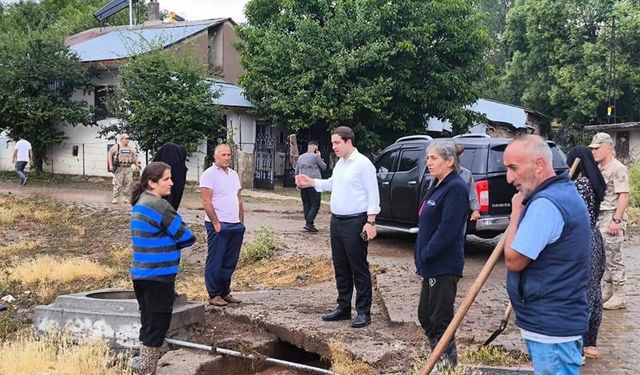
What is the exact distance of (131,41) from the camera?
2497cm

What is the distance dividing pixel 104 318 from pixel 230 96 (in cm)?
1802

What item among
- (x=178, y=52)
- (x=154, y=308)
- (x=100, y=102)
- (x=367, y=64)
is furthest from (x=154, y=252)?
(x=100, y=102)

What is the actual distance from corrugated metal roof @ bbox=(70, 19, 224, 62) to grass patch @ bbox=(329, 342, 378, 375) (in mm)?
18667

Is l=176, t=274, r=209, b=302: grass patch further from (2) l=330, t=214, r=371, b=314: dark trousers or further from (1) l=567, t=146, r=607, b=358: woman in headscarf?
(1) l=567, t=146, r=607, b=358: woman in headscarf

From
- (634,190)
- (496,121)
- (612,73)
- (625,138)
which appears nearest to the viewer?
(634,190)

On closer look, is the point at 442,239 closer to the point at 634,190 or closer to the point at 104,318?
the point at 104,318

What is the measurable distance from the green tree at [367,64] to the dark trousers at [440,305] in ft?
53.3

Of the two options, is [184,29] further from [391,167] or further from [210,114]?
[391,167]

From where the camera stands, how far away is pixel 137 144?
70.9 feet

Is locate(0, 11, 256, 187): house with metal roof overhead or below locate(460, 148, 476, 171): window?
overhead

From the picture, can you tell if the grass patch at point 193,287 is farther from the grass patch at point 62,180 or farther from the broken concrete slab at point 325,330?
the grass patch at point 62,180

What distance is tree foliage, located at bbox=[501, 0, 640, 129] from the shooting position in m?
32.5

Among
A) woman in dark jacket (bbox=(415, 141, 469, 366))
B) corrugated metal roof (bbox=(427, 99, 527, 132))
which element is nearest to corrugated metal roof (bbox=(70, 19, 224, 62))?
corrugated metal roof (bbox=(427, 99, 527, 132))

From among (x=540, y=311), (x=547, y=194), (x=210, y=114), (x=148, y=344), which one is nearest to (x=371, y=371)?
(x=148, y=344)
